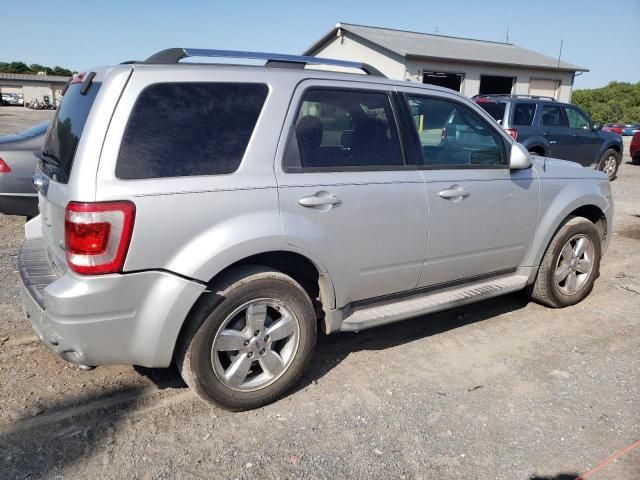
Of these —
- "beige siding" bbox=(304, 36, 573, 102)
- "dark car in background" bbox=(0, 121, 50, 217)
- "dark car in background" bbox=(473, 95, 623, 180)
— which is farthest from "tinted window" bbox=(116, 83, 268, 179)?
"beige siding" bbox=(304, 36, 573, 102)

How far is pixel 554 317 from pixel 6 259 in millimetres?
5357

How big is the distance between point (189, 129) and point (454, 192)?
6.02 feet

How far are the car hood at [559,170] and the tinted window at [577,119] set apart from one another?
8061 millimetres

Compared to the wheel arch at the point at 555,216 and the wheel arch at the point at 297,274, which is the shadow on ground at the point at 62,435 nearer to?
the wheel arch at the point at 297,274

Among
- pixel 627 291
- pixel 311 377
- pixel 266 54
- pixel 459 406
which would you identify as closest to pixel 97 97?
pixel 266 54

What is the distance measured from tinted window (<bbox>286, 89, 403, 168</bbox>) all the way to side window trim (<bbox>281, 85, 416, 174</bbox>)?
0.04ft

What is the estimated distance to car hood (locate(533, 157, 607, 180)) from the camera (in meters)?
4.33

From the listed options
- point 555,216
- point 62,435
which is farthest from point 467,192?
point 62,435

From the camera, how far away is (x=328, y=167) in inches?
127

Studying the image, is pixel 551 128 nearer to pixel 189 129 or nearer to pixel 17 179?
pixel 17 179

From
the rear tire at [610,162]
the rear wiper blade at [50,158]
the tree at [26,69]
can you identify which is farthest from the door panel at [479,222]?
the tree at [26,69]

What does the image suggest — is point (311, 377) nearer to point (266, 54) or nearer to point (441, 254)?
point (441, 254)

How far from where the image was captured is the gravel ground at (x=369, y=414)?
270 cm

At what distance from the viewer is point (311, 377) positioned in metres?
3.55
